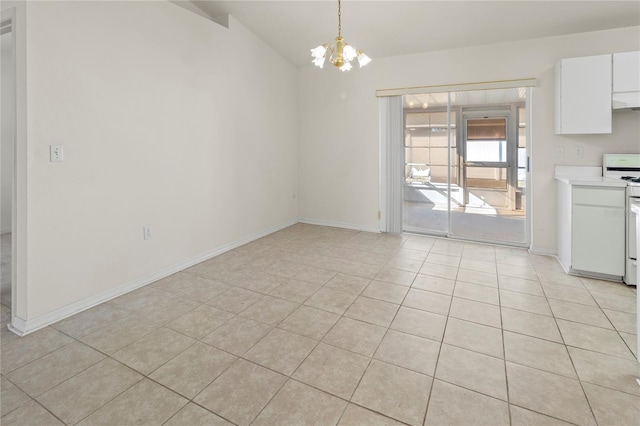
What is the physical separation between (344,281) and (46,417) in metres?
2.21

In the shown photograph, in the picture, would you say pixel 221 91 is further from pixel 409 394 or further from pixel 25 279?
pixel 409 394

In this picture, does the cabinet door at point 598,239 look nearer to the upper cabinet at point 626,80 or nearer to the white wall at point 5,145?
the upper cabinet at point 626,80

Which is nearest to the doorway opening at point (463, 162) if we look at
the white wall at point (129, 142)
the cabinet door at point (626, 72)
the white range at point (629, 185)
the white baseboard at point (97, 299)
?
the white range at point (629, 185)

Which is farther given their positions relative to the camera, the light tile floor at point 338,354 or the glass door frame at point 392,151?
the glass door frame at point 392,151

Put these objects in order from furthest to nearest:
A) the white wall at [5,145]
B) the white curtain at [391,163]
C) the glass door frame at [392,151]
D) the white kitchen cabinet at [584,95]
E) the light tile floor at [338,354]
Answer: the white wall at [5,145]
the white curtain at [391,163]
the glass door frame at [392,151]
the white kitchen cabinet at [584,95]
the light tile floor at [338,354]

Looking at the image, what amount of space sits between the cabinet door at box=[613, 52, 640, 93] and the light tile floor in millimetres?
1955

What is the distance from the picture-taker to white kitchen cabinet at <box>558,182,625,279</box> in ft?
9.61

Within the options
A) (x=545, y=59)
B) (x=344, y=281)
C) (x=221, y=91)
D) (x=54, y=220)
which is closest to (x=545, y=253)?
(x=545, y=59)

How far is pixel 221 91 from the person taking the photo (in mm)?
3807

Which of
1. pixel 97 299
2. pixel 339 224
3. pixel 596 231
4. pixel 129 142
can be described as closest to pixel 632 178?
pixel 596 231

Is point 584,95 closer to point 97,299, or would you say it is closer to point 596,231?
point 596,231

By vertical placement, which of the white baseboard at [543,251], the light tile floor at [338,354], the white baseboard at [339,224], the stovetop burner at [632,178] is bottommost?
the light tile floor at [338,354]

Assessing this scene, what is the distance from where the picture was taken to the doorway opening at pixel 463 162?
4.53 metres

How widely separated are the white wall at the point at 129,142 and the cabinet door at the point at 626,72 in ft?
13.4
